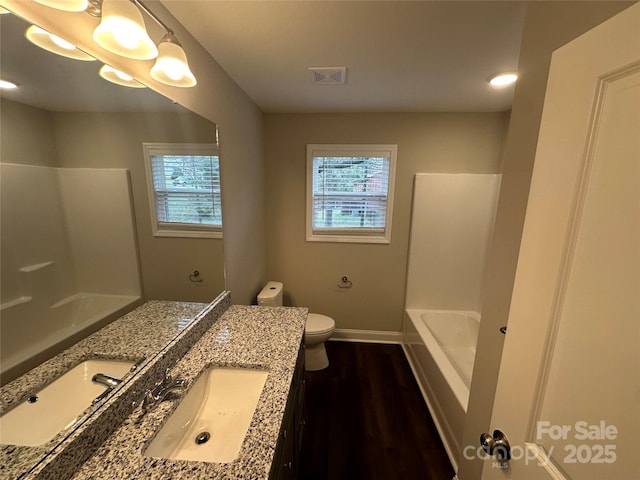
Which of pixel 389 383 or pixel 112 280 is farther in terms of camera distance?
pixel 389 383

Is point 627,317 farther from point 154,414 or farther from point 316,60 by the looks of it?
point 316,60

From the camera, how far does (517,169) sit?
3.45 ft

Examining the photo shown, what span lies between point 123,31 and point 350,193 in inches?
86.2

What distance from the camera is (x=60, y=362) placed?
78 cm

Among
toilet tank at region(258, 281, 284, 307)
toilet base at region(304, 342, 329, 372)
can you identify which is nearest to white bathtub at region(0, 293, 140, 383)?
toilet tank at region(258, 281, 284, 307)

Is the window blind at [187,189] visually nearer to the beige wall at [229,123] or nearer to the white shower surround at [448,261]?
the beige wall at [229,123]

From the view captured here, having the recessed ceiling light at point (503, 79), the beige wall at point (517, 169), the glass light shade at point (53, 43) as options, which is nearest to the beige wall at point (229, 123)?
the glass light shade at point (53, 43)

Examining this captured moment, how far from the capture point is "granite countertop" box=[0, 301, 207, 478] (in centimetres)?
63

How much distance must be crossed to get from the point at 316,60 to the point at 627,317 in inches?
69.5

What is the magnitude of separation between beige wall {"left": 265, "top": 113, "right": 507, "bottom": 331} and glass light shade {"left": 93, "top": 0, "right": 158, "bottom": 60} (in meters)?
1.84

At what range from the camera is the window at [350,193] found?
8.68 ft

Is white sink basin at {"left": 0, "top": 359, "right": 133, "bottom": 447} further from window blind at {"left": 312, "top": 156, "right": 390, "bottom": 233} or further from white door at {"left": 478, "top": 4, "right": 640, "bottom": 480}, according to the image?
window blind at {"left": 312, "top": 156, "right": 390, "bottom": 233}

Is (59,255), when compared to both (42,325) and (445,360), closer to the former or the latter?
(42,325)

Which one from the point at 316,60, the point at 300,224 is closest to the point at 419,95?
the point at 316,60
